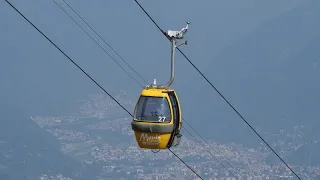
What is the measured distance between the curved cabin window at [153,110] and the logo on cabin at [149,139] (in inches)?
15.3

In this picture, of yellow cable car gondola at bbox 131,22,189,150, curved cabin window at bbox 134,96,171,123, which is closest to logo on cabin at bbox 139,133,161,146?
yellow cable car gondola at bbox 131,22,189,150

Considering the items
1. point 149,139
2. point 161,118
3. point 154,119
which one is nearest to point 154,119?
point 154,119

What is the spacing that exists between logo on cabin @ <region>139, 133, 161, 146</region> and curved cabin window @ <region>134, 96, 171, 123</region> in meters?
0.39

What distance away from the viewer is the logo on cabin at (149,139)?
18938 millimetres

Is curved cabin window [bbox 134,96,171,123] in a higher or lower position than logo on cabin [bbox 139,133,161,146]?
higher

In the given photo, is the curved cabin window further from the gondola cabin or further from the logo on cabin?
the logo on cabin

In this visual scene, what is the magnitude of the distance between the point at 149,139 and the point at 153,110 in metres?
0.69

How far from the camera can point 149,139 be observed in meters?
19.0

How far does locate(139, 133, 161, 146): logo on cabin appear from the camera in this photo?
18938 millimetres

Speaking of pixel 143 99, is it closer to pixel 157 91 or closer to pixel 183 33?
pixel 157 91

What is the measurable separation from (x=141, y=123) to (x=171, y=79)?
55.5 inches

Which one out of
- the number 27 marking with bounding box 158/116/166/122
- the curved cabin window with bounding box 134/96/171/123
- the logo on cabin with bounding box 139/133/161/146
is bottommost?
the logo on cabin with bounding box 139/133/161/146

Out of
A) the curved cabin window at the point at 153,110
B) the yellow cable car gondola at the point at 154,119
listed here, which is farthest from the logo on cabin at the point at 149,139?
the curved cabin window at the point at 153,110

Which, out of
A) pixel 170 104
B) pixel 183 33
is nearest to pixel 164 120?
pixel 170 104
